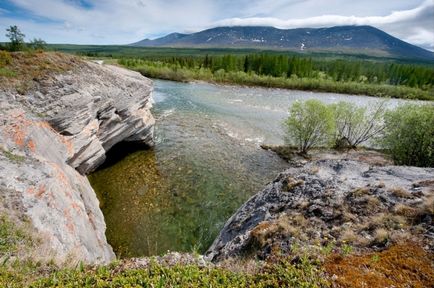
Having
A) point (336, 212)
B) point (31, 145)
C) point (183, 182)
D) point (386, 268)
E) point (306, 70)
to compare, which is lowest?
point (183, 182)

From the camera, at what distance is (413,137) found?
66.4 feet

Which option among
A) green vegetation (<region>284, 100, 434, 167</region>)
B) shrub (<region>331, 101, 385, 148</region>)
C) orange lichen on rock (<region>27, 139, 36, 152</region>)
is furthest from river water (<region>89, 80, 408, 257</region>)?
shrub (<region>331, 101, 385, 148</region>)

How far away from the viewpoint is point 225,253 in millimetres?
9555

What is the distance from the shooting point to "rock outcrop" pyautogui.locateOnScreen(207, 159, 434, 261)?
324 inches

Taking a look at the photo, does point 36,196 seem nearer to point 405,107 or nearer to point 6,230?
point 6,230

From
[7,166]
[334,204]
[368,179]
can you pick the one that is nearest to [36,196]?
[7,166]

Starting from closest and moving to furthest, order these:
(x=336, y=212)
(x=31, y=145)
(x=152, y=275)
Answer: (x=152, y=275) → (x=336, y=212) → (x=31, y=145)

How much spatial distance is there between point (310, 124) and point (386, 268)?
2224 cm

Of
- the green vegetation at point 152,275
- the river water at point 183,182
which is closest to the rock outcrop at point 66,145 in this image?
the green vegetation at point 152,275

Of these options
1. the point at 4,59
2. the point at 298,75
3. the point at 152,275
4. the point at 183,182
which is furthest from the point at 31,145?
the point at 298,75

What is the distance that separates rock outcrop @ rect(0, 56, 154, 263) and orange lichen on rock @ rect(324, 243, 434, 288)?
806 cm

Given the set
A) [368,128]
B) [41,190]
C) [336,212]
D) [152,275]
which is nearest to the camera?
[152,275]

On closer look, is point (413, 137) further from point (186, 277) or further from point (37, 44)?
point (37, 44)

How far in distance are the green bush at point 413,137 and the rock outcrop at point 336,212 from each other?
9.46 meters
